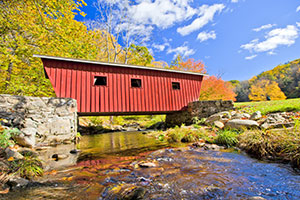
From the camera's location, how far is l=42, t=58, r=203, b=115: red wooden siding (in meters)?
7.19

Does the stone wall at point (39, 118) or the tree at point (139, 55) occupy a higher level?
the tree at point (139, 55)

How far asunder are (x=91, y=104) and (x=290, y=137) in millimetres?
7528

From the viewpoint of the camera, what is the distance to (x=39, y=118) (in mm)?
5172

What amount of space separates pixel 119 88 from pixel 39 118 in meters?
4.04

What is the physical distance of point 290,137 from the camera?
9.45ft

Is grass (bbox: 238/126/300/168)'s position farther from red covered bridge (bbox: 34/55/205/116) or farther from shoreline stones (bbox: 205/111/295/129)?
red covered bridge (bbox: 34/55/205/116)

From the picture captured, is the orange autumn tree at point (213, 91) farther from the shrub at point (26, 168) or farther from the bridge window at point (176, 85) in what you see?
the shrub at point (26, 168)

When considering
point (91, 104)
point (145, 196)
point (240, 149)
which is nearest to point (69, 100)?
point (91, 104)

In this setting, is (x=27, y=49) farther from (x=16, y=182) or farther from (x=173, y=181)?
(x=173, y=181)

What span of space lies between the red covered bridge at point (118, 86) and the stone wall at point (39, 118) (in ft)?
4.99

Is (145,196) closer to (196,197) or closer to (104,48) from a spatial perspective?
(196,197)

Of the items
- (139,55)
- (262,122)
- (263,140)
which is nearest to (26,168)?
(263,140)

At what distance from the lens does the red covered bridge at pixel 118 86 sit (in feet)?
23.6

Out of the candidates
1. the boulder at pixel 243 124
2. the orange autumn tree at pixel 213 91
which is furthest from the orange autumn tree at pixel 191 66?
the boulder at pixel 243 124
